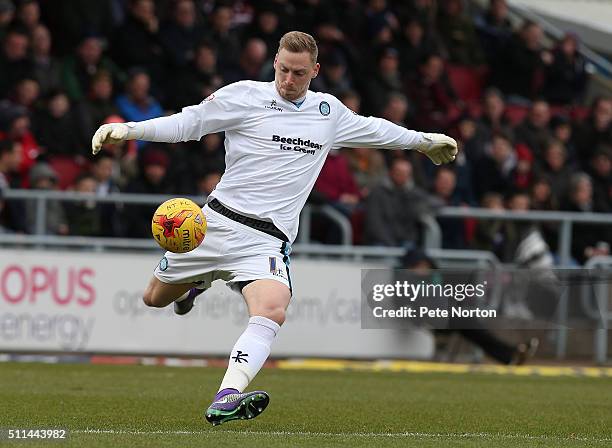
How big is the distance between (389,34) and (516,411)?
12.0 metres

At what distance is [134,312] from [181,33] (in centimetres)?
485

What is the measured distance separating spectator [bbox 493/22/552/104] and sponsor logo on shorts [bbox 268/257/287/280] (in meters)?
14.6

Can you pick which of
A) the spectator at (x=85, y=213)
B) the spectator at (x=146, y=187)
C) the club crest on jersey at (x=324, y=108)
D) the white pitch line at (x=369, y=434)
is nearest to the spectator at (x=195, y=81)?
the spectator at (x=146, y=187)

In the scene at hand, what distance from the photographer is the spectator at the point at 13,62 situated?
56.1 ft

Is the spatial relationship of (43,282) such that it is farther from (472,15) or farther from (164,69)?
(472,15)

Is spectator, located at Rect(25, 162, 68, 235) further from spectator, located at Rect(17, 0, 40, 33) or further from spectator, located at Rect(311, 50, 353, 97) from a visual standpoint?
spectator, located at Rect(311, 50, 353, 97)

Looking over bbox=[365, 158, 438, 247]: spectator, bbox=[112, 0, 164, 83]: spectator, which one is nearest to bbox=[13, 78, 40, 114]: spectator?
bbox=[112, 0, 164, 83]: spectator

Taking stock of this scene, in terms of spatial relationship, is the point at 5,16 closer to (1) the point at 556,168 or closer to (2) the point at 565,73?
(1) the point at 556,168

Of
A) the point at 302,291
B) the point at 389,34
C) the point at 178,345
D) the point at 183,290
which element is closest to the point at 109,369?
the point at 178,345

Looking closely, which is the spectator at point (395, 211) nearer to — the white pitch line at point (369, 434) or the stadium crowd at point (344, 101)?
the stadium crowd at point (344, 101)

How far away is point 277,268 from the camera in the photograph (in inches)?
349

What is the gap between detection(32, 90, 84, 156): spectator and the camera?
16.6m

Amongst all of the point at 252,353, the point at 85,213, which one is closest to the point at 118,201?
the point at 85,213

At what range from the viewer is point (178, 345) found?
53.0ft
